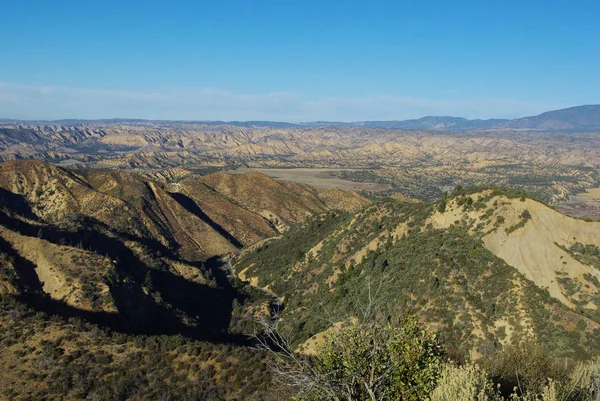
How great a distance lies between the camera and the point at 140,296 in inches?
2275

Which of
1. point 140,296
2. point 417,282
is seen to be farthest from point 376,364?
point 140,296

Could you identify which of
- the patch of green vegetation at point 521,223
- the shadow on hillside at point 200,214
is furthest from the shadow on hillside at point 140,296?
the patch of green vegetation at point 521,223

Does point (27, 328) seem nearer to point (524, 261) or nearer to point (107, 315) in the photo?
point (107, 315)

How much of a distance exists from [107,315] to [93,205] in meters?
64.7

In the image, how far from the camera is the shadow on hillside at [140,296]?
1917 inches

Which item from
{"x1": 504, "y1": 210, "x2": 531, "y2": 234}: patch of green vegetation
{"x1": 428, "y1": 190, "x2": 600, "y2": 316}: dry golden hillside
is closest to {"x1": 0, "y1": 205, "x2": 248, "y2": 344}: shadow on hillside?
{"x1": 428, "y1": 190, "x2": 600, "y2": 316}: dry golden hillside

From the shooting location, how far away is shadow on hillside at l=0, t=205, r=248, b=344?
48688mm

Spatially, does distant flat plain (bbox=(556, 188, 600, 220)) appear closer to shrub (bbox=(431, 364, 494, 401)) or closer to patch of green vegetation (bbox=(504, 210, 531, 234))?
patch of green vegetation (bbox=(504, 210, 531, 234))

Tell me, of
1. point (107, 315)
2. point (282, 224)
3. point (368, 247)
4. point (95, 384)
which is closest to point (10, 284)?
point (107, 315)

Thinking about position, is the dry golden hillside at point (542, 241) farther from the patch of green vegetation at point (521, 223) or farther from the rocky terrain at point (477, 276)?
the rocky terrain at point (477, 276)

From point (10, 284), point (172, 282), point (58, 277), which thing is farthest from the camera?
point (172, 282)

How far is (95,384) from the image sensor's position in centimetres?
2991

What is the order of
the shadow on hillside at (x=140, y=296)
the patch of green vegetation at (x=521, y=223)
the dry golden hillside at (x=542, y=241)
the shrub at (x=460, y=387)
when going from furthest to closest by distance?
the shadow on hillside at (x=140, y=296) < the patch of green vegetation at (x=521, y=223) < the dry golden hillside at (x=542, y=241) < the shrub at (x=460, y=387)

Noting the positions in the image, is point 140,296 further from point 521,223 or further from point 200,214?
point 200,214
